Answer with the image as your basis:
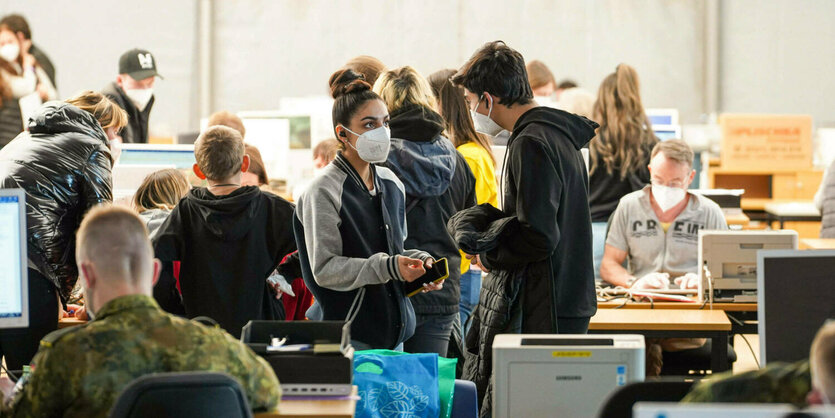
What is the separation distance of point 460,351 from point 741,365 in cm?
300

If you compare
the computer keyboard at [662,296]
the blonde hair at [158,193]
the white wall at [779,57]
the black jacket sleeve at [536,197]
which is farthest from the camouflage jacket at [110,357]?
the white wall at [779,57]

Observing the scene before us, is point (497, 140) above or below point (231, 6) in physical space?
below

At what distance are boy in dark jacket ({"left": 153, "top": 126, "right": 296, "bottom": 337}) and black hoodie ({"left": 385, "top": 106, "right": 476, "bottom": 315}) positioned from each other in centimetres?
43

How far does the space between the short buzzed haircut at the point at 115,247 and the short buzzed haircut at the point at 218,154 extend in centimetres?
112

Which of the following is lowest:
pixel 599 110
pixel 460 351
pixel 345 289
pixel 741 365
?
pixel 741 365

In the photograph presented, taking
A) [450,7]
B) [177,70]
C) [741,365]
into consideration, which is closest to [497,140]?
[741,365]

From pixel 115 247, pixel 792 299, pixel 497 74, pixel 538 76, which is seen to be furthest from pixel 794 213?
pixel 115 247

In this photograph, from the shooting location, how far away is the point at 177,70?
11.5 m

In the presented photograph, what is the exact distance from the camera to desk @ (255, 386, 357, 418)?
2.47 metres

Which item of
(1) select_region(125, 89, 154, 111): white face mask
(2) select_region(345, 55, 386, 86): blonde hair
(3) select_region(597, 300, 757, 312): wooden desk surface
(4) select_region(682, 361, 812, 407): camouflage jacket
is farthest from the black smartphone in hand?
(1) select_region(125, 89, 154, 111): white face mask

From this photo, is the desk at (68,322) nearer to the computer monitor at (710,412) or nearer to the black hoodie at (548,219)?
the black hoodie at (548,219)

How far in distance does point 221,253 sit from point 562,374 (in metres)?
1.22

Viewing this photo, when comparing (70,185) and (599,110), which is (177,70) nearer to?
(599,110)

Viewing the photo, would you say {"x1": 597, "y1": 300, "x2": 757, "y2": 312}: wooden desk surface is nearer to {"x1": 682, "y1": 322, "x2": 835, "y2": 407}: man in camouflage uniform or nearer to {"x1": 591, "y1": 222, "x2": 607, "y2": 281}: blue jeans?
{"x1": 591, "y1": 222, "x2": 607, "y2": 281}: blue jeans
